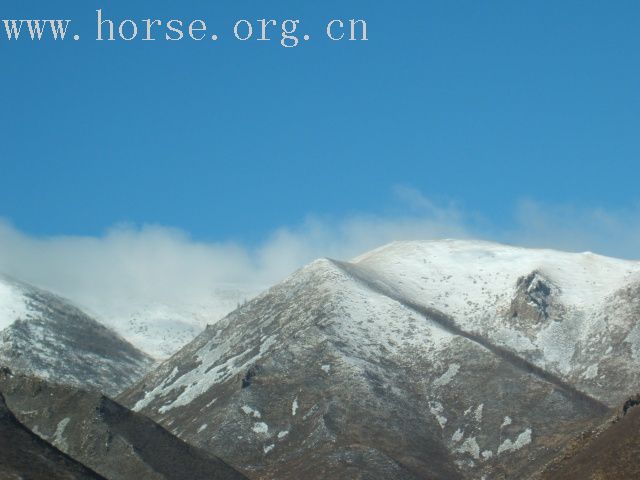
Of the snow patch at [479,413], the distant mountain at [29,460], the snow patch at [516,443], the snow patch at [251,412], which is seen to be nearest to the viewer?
the distant mountain at [29,460]

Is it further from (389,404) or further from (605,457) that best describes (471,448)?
(605,457)

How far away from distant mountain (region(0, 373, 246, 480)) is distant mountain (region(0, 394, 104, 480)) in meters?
33.2

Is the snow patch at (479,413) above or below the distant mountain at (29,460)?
above

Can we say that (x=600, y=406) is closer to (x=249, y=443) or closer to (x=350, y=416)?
A: (x=350, y=416)

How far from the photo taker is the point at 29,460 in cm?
7281

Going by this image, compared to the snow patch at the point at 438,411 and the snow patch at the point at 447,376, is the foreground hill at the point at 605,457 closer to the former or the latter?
the snow patch at the point at 438,411

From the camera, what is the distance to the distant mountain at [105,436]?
113m

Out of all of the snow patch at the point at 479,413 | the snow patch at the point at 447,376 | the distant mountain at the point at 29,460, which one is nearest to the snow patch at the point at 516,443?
the snow patch at the point at 479,413

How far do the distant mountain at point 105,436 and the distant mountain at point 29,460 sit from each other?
3323 centimetres

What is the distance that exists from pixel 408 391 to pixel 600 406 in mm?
28354

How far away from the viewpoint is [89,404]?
409 feet

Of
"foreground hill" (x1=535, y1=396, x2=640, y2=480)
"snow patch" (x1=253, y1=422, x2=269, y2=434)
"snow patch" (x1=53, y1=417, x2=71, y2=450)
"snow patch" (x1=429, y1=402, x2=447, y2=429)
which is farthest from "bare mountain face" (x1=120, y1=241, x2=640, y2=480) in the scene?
"foreground hill" (x1=535, y1=396, x2=640, y2=480)

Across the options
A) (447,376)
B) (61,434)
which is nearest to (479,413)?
(447,376)

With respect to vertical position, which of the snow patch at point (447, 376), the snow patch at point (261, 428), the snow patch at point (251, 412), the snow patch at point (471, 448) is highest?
the snow patch at point (447, 376)
